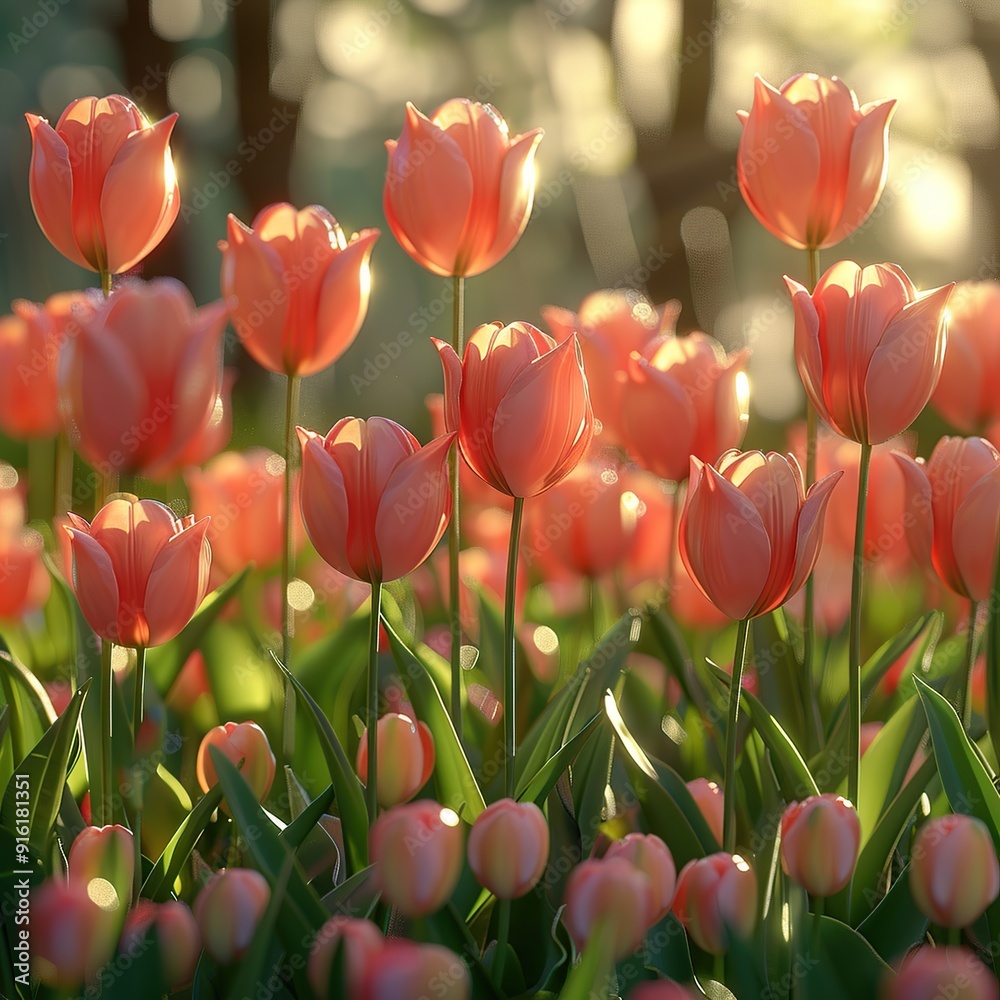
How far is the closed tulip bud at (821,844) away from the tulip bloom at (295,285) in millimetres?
383

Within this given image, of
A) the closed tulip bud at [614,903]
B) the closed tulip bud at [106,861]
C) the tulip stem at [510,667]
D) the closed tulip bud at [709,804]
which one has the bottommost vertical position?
the closed tulip bud at [709,804]

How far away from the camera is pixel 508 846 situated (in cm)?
47

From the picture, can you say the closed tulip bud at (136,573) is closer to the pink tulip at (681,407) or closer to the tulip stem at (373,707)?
the tulip stem at (373,707)

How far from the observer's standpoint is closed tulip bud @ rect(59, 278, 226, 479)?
53cm

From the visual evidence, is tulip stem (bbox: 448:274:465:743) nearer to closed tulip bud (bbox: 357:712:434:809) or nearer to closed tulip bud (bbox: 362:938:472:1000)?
closed tulip bud (bbox: 357:712:434:809)

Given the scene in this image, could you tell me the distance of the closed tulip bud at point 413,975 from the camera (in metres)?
0.42

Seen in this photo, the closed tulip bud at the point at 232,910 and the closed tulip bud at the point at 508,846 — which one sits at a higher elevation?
the closed tulip bud at the point at 508,846

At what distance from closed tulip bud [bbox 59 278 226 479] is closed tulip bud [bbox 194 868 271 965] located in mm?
207

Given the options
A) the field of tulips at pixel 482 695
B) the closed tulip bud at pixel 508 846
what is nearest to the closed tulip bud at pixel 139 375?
the field of tulips at pixel 482 695

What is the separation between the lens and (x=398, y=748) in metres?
0.60

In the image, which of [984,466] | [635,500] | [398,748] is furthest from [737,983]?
[635,500]

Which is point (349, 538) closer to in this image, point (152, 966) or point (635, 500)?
point (152, 966)

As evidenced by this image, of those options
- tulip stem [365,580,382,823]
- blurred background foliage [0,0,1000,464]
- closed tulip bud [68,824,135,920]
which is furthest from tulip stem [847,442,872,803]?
blurred background foliage [0,0,1000,464]

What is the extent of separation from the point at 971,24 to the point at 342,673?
3.48m
